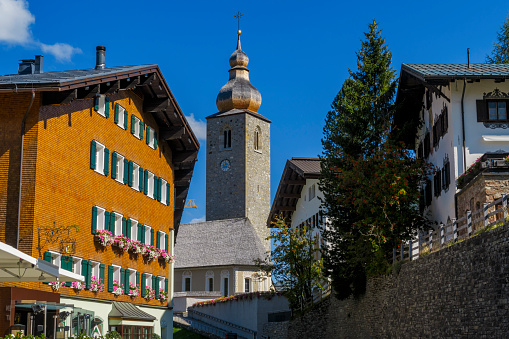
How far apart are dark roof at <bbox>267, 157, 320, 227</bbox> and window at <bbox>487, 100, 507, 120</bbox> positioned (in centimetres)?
1860

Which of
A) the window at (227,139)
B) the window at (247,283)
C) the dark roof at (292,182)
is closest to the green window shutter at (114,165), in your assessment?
the dark roof at (292,182)

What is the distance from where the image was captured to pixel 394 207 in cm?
3073

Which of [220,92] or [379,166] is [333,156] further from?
[220,92]

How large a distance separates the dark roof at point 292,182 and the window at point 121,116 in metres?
18.2

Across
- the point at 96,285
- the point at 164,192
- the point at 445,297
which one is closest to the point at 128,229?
the point at 96,285

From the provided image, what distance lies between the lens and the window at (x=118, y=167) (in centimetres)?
3059

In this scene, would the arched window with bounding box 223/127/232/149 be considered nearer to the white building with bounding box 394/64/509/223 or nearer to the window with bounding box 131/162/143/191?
the window with bounding box 131/162/143/191

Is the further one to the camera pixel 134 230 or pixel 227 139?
pixel 227 139

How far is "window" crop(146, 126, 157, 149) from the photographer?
114ft

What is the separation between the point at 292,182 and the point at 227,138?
1562 inches

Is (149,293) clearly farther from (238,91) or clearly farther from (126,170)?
(238,91)

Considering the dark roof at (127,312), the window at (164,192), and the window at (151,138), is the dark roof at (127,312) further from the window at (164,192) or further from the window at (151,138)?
the window at (151,138)

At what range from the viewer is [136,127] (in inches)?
1315

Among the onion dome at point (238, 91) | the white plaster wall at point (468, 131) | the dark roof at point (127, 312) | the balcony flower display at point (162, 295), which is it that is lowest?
the dark roof at point (127, 312)
